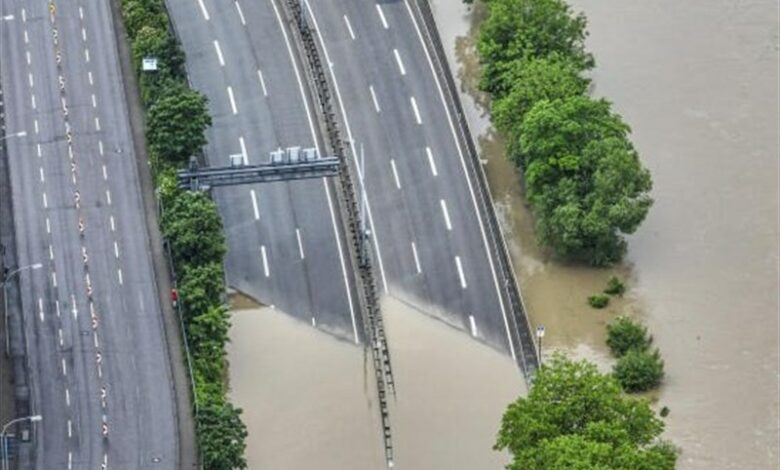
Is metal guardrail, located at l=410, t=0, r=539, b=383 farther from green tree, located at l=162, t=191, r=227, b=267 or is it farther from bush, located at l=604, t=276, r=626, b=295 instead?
green tree, located at l=162, t=191, r=227, b=267

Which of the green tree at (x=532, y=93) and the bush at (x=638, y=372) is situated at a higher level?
the green tree at (x=532, y=93)

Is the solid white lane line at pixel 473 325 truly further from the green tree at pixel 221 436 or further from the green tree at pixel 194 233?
the green tree at pixel 221 436

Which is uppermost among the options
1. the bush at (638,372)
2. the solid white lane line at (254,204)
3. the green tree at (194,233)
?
the solid white lane line at (254,204)

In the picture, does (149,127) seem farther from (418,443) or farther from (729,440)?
(729,440)

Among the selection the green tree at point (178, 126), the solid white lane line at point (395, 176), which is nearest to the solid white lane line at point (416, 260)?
the solid white lane line at point (395, 176)

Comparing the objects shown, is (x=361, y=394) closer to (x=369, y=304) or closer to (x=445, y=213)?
(x=369, y=304)

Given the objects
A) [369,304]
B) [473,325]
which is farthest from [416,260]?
[473,325]

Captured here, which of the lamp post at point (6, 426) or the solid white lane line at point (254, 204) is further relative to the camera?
the solid white lane line at point (254, 204)
